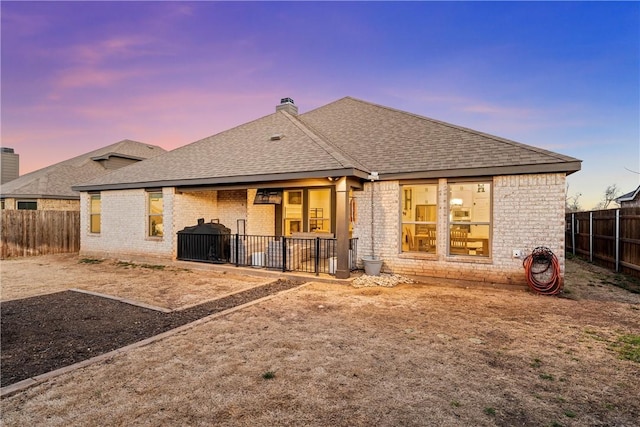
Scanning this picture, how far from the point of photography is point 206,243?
11.3 meters

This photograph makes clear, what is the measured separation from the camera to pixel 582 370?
3756mm

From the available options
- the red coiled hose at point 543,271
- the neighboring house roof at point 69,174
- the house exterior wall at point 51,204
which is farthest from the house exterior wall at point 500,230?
the house exterior wall at point 51,204

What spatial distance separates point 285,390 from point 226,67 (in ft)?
46.9

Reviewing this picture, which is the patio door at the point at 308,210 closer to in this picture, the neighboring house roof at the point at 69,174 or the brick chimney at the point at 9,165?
the neighboring house roof at the point at 69,174

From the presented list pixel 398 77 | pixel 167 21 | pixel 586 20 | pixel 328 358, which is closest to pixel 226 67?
pixel 167 21

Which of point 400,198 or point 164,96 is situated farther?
point 164,96

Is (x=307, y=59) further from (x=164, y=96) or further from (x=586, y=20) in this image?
(x=586, y=20)

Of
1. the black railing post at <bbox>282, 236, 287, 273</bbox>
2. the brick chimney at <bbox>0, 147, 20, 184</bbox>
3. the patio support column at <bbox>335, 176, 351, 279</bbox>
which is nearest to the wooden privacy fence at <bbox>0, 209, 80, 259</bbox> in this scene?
the black railing post at <bbox>282, 236, 287, 273</bbox>

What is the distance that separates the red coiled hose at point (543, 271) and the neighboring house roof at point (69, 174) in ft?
68.1

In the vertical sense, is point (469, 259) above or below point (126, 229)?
below

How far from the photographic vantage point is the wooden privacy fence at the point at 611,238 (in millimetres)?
9641

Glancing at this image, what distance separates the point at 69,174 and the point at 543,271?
Result: 24.4 metres

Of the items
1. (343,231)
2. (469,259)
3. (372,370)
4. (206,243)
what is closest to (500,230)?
(469,259)

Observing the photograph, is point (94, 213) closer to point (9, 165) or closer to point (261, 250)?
point (261, 250)
